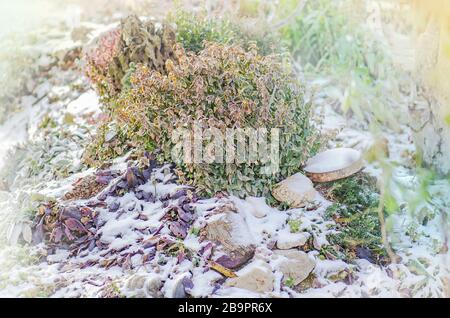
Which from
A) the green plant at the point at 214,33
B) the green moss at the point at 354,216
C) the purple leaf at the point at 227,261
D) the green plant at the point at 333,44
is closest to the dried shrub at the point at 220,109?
the green moss at the point at 354,216

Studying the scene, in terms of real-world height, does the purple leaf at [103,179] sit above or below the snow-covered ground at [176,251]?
above

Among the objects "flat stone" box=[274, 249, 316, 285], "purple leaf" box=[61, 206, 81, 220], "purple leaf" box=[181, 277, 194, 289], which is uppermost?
"purple leaf" box=[61, 206, 81, 220]

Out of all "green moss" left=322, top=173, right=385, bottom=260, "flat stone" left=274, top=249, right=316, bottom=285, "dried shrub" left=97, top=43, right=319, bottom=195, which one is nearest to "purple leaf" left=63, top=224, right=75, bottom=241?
"dried shrub" left=97, top=43, right=319, bottom=195

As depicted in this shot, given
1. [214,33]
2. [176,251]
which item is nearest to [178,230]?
[176,251]

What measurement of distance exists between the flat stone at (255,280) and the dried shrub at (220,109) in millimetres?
494

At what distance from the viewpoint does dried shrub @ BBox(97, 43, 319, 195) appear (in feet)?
8.95

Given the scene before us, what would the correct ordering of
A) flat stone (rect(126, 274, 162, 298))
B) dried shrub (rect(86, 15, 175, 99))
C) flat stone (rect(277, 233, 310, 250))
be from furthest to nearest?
1. dried shrub (rect(86, 15, 175, 99))
2. flat stone (rect(277, 233, 310, 250))
3. flat stone (rect(126, 274, 162, 298))

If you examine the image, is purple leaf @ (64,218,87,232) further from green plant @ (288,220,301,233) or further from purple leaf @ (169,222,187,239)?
green plant @ (288,220,301,233)

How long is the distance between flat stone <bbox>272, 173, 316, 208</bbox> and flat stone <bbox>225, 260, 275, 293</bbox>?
496 mm

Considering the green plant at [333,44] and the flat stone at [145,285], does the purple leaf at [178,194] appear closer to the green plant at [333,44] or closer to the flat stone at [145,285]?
the flat stone at [145,285]

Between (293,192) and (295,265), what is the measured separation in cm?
43

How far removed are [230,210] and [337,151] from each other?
77cm

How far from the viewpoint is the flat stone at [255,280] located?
2344mm
